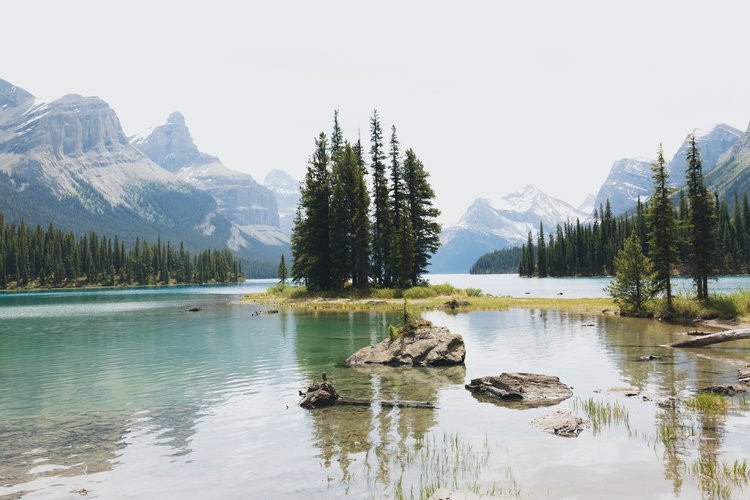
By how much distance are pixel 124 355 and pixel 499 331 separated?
89.2ft

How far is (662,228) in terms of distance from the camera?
46.6 meters

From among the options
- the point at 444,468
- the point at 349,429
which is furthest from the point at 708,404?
the point at 349,429

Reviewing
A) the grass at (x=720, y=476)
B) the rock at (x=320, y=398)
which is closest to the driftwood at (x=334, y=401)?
the rock at (x=320, y=398)

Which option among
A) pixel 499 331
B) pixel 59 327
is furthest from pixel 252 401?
pixel 59 327

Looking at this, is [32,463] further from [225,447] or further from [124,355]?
[124,355]

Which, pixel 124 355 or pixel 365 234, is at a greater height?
pixel 365 234

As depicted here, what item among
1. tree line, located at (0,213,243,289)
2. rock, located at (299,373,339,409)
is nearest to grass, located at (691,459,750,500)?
rock, located at (299,373,339,409)

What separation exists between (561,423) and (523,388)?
4.44 meters

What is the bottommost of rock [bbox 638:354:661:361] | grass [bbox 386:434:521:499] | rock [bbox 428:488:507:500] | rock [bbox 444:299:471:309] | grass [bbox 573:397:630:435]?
rock [bbox 638:354:661:361]

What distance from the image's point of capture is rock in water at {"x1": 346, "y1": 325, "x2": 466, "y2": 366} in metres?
26.2

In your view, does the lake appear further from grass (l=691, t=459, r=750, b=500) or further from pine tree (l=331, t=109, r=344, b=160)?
pine tree (l=331, t=109, r=344, b=160)

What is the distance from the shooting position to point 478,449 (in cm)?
1290

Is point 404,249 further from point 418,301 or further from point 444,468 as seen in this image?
point 444,468

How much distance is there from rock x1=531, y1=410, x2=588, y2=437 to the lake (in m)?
0.33
